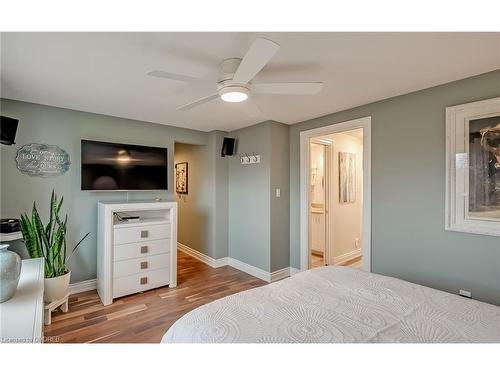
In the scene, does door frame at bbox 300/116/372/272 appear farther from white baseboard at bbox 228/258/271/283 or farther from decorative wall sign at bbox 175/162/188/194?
decorative wall sign at bbox 175/162/188/194

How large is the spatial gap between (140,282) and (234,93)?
7.87 ft

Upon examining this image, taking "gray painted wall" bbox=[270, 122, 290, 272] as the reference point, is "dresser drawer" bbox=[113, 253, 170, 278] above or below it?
below

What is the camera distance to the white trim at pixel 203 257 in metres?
3.91

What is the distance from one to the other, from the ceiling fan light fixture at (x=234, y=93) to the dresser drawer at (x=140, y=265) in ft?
7.00

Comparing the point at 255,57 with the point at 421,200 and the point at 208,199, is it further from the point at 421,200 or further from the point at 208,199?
the point at 208,199

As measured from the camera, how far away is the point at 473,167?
6.56 ft

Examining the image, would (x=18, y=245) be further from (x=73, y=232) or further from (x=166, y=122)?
(x=166, y=122)

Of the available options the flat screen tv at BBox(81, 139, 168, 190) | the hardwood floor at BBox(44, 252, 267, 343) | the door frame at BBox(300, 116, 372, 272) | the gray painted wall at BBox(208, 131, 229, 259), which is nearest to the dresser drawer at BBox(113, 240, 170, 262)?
the hardwood floor at BBox(44, 252, 267, 343)

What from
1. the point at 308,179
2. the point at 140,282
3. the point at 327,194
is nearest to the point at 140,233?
the point at 140,282

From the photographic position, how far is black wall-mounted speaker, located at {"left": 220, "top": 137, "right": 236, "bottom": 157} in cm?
381

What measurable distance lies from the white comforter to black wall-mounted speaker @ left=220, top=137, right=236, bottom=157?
101 inches
